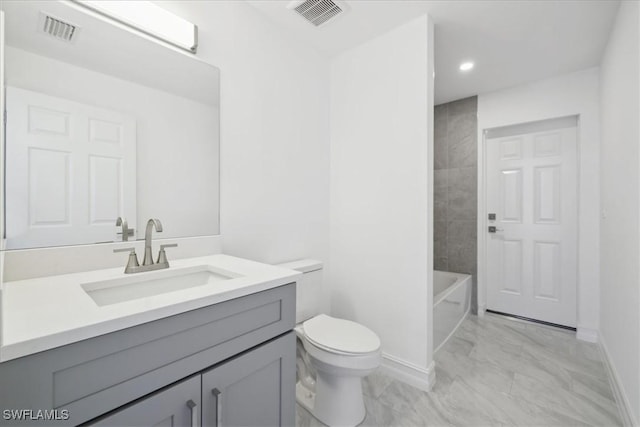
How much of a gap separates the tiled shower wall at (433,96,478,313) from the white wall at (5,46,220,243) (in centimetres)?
264

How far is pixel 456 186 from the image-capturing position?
322cm

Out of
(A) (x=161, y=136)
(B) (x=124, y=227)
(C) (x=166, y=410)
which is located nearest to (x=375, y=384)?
(C) (x=166, y=410)

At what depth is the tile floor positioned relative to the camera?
1552 millimetres

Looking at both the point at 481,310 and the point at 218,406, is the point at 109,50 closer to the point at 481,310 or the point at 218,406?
the point at 218,406

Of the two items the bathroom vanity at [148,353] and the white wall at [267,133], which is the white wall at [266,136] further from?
the bathroom vanity at [148,353]

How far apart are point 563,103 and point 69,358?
366 cm

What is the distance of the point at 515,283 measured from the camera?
2.97 metres

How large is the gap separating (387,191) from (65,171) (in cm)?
172

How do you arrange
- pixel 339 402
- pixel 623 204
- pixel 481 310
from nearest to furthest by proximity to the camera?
1. pixel 339 402
2. pixel 623 204
3. pixel 481 310

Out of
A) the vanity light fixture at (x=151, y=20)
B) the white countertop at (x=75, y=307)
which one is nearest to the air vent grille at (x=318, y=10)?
the vanity light fixture at (x=151, y=20)

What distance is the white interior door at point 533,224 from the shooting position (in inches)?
106

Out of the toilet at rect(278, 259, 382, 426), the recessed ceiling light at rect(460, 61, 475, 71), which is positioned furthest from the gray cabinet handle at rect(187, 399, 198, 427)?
the recessed ceiling light at rect(460, 61, 475, 71)

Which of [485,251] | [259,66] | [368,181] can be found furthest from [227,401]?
[485,251]

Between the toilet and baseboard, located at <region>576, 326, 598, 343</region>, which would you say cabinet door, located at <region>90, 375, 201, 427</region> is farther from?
baseboard, located at <region>576, 326, 598, 343</region>
